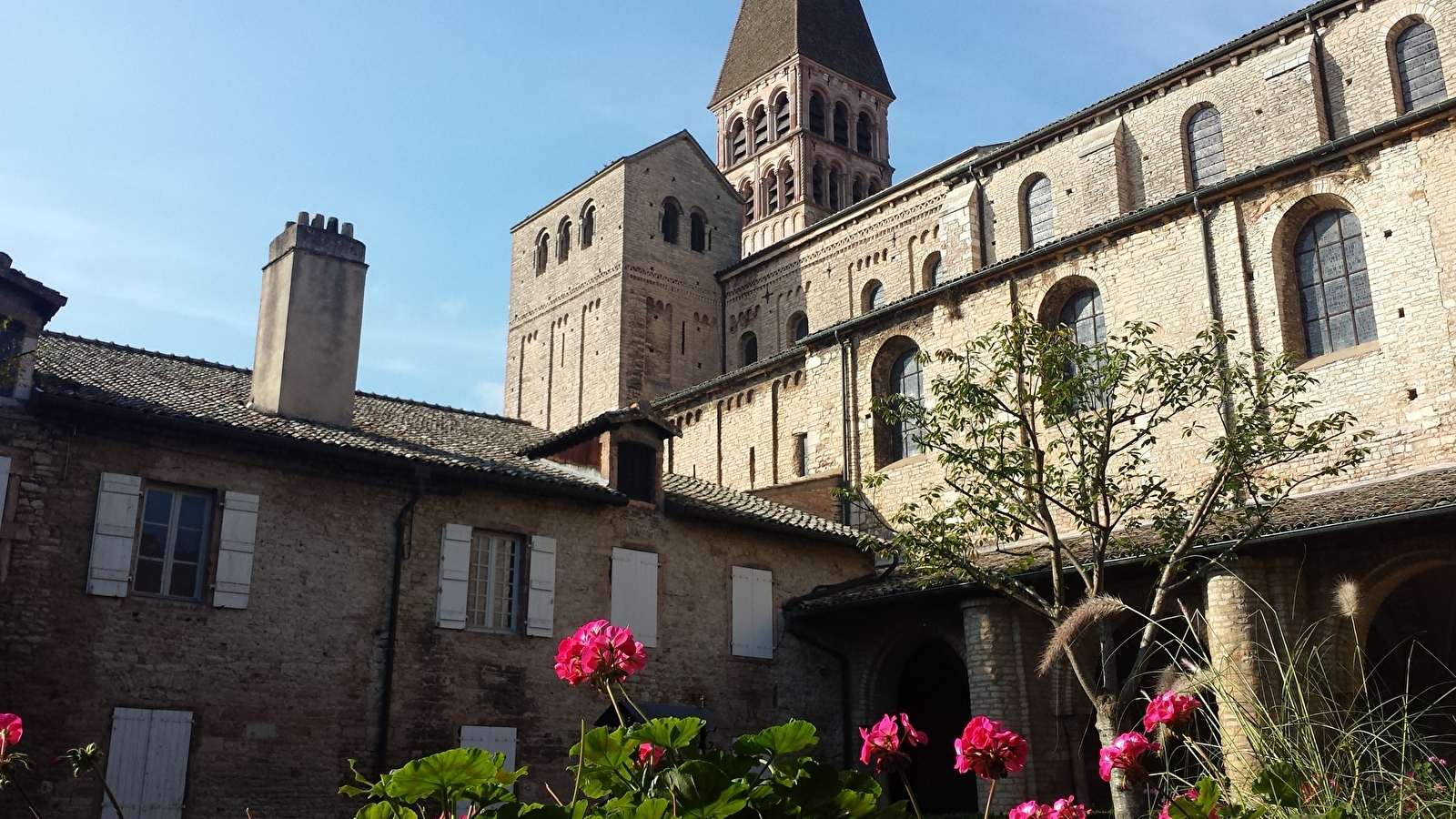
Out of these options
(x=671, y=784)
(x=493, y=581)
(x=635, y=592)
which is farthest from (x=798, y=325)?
(x=671, y=784)

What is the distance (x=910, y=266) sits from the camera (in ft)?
108

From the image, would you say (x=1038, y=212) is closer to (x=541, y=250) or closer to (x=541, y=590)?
(x=541, y=590)

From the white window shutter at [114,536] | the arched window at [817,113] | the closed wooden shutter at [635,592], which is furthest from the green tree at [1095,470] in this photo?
the arched window at [817,113]

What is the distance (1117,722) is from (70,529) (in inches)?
411

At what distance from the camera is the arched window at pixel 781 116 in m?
47.7

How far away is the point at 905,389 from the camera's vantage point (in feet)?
75.3

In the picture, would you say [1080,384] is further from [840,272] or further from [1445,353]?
[840,272]

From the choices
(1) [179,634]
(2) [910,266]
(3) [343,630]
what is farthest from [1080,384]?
(2) [910,266]

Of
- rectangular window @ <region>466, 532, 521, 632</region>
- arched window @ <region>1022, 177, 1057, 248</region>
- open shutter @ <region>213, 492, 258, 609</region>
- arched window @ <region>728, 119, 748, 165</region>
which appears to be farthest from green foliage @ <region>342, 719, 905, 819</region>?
arched window @ <region>728, 119, 748, 165</region>

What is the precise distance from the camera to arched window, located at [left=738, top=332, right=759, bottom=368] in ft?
118

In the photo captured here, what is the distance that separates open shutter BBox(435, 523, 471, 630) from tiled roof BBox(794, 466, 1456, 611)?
17.9 feet

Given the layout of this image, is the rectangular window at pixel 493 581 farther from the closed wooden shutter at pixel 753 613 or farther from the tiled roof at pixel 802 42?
the tiled roof at pixel 802 42

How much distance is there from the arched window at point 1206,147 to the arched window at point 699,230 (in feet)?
53.8

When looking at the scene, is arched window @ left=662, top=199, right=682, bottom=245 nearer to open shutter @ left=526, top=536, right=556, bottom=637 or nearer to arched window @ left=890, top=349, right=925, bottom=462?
arched window @ left=890, top=349, right=925, bottom=462
